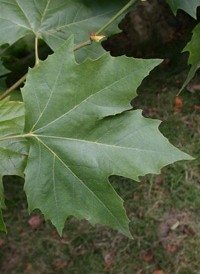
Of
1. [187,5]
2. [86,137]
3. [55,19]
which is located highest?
[55,19]

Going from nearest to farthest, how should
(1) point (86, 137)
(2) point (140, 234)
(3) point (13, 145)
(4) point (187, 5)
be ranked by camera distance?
(1) point (86, 137) → (3) point (13, 145) → (4) point (187, 5) → (2) point (140, 234)

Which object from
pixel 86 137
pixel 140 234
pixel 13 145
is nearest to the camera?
pixel 86 137

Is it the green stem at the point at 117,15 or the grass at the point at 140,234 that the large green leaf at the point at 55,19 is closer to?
the green stem at the point at 117,15

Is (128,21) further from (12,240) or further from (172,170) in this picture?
(12,240)

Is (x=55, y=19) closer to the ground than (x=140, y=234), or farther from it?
farther from it

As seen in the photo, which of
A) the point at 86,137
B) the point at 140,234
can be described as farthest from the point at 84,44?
the point at 140,234

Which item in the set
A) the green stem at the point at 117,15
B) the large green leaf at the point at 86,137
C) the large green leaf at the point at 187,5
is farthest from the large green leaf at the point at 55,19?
the large green leaf at the point at 86,137

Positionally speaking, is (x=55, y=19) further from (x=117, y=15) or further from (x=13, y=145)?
(x=13, y=145)

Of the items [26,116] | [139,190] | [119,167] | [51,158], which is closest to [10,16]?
[26,116]
